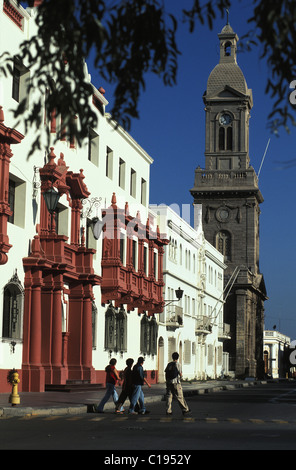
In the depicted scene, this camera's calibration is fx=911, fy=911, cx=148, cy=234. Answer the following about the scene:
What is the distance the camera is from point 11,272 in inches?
1217

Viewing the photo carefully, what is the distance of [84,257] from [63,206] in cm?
244

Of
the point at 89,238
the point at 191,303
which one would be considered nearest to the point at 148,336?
the point at 89,238

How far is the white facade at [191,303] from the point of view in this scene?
191 ft

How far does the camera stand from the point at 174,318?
5894cm

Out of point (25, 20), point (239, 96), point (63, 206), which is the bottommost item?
point (63, 206)

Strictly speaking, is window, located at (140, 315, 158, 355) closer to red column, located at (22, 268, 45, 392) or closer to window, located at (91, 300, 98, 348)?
window, located at (91, 300, 98, 348)

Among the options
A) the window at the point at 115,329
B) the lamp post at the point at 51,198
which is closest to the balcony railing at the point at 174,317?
the window at the point at 115,329

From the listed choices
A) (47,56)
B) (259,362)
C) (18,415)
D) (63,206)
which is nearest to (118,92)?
(47,56)

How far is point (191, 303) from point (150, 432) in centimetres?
5239

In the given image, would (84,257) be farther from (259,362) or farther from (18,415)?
(259,362)

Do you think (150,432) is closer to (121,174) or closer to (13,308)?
(13,308)

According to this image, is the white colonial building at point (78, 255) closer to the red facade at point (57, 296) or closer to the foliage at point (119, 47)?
the red facade at point (57, 296)

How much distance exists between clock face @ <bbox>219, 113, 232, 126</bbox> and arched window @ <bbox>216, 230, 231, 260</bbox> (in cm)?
1182
